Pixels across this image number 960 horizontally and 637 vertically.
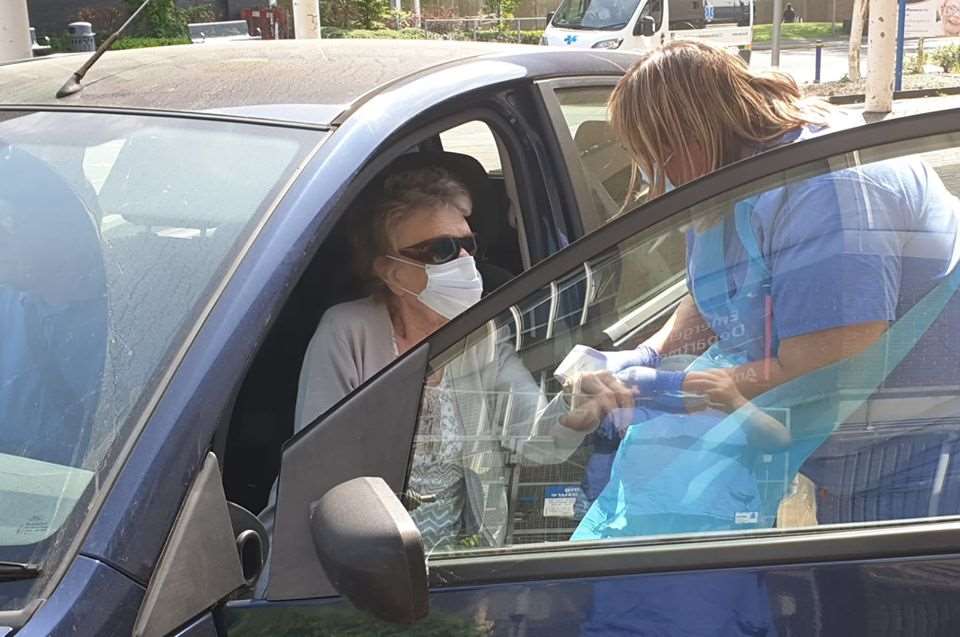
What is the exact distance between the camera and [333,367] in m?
2.40

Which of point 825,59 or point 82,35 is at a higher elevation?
point 82,35

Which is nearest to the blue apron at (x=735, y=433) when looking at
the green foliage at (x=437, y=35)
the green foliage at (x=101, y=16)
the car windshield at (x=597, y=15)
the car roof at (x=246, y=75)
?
the car roof at (x=246, y=75)

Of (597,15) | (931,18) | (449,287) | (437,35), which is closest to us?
(449,287)

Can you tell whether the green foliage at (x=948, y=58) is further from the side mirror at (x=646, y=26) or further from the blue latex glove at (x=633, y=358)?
the blue latex glove at (x=633, y=358)

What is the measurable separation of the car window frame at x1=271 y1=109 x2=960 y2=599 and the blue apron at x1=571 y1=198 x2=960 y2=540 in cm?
5

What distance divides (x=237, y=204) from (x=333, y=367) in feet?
→ 2.13

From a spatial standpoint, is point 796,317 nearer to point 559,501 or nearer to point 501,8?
point 559,501

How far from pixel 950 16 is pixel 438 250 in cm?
1990

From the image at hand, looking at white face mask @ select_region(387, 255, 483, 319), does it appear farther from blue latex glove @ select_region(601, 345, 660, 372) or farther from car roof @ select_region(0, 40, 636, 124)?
blue latex glove @ select_region(601, 345, 660, 372)

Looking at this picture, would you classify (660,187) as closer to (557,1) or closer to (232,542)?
(232,542)

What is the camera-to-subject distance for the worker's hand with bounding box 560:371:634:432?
161 cm

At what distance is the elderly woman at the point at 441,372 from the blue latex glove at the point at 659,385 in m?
0.03

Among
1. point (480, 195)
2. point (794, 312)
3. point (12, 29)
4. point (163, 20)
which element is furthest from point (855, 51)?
point (794, 312)

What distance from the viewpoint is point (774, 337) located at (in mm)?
1585
